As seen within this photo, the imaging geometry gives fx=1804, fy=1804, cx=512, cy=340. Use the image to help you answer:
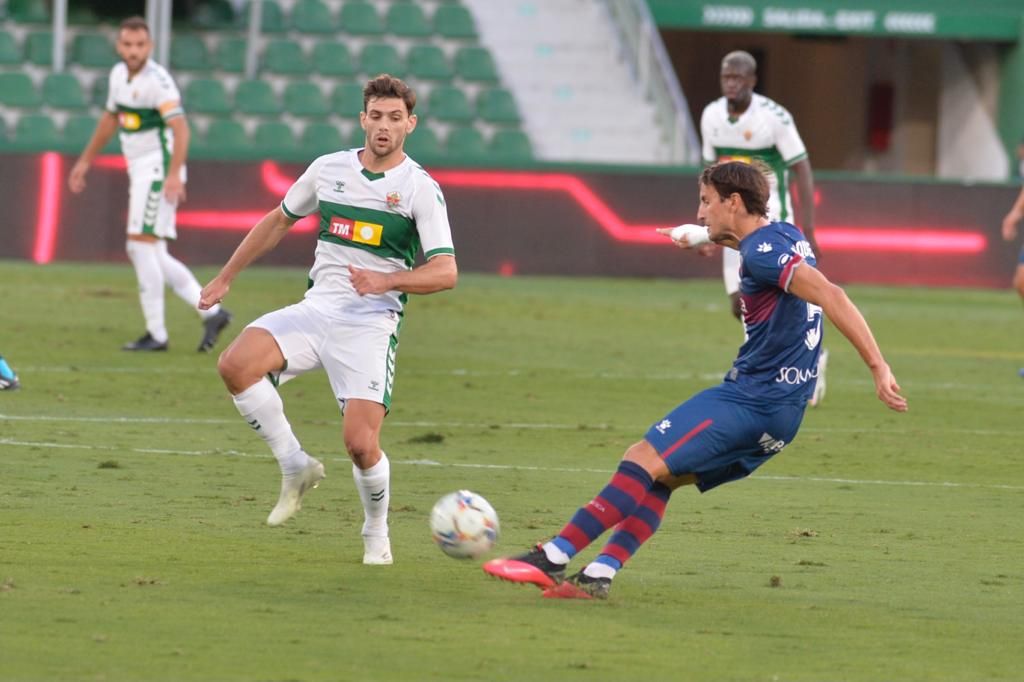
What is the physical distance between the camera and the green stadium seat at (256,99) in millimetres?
26391

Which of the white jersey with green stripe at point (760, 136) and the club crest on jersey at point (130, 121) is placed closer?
the white jersey with green stripe at point (760, 136)

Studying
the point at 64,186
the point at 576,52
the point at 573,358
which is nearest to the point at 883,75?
the point at 576,52

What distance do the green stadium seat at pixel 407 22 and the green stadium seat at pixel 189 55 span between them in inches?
114

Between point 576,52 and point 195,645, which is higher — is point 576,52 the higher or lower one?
the higher one

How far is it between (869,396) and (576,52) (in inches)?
603

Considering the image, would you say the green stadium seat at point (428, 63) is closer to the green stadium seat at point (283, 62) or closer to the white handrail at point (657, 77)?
the green stadium seat at point (283, 62)

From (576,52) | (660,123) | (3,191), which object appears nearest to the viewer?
(3,191)

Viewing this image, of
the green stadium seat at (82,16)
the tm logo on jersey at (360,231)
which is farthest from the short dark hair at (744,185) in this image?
the green stadium seat at (82,16)

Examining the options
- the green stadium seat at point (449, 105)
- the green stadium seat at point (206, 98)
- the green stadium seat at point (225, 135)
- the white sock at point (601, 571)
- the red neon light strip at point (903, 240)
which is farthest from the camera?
the green stadium seat at point (449, 105)

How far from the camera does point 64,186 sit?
21469mm

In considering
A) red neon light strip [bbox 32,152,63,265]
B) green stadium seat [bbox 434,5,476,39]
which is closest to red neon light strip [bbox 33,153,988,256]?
red neon light strip [bbox 32,152,63,265]

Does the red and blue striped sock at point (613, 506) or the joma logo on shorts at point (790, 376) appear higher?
the joma logo on shorts at point (790, 376)

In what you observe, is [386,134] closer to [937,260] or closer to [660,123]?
[937,260]

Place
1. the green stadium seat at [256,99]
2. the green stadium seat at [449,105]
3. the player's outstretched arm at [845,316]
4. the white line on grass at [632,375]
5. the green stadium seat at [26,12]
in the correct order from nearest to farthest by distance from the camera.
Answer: the player's outstretched arm at [845,316], the white line on grass at [632,375], the green stadium seat at [256,99], the green stadium seat at [449,105], the green stadium seat at [26,12]
